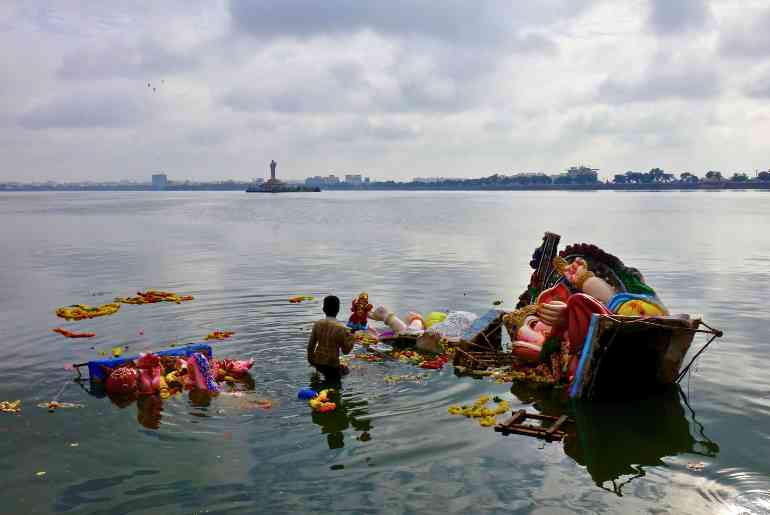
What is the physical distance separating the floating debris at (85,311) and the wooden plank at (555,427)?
13.7 metres

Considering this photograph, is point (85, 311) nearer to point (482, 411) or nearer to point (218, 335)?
point (218, 335)

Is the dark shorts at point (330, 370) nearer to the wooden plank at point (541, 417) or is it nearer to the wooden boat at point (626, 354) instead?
the wooden boat at point (626, 354)

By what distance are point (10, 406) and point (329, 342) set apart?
5.34m

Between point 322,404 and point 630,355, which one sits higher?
point 630,355

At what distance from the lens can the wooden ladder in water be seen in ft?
31.2

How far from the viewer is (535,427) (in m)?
9.69

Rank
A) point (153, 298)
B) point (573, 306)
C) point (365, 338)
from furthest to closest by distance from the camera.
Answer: point (153, 298)
point (365, 338)
point (573, 306)

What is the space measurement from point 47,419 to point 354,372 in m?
5.33

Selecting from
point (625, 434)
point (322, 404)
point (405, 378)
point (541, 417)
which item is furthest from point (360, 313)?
point (625, 434)

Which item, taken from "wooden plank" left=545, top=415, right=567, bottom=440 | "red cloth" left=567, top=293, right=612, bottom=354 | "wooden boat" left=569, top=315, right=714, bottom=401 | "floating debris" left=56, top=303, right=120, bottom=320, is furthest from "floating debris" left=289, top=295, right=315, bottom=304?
"wooden plank" left=545, top=415, right=567, bottom=440

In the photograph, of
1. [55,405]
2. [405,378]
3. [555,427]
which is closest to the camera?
[555,427]

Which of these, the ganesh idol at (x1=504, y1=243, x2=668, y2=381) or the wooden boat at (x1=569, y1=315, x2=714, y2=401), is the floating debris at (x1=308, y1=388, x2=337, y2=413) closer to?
the wooden boat at (x1=569, y1=315, x2=714, y2=401)

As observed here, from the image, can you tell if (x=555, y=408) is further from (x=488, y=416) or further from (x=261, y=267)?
(x=261, y=267)

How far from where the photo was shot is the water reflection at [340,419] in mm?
9539
